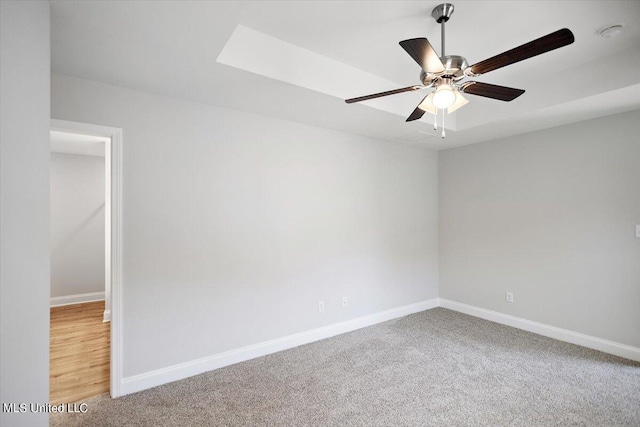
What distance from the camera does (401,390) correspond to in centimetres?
244

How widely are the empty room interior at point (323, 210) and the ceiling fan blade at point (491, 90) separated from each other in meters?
0.02

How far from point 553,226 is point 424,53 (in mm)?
2958

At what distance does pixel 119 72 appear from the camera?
219cm

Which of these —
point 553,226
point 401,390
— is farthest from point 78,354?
point 553,226

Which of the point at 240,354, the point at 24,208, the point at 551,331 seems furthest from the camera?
the point at 551,331

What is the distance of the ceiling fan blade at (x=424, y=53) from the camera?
1.49 meters

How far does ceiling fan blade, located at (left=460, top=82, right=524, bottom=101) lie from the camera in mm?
1873

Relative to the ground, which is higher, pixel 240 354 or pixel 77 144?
pixel 77 144

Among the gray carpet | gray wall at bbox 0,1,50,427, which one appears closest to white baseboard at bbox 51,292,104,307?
the gray carpet

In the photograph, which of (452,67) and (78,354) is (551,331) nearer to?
(452,67)

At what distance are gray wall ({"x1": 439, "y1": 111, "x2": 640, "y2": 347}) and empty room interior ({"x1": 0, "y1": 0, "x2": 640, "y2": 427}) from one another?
2cm

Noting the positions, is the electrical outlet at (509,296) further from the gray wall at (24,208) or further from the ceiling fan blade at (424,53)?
the gray wall at (24,208)

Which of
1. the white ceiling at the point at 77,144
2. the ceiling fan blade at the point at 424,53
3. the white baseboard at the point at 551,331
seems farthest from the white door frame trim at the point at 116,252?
the white baseboard at the point at 551,331

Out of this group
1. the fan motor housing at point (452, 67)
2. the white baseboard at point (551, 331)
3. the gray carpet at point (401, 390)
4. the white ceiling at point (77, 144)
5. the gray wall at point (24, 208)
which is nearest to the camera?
the gray wall at point (24, 208)
